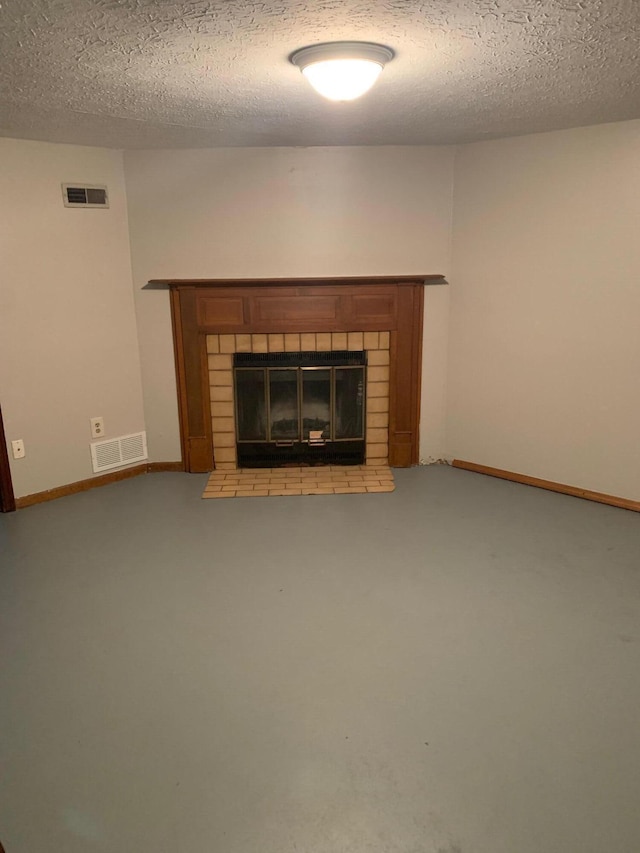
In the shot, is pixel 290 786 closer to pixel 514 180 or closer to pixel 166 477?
pixel 166 477

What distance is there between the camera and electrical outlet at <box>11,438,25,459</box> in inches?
140

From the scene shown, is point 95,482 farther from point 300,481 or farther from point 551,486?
point 551,486

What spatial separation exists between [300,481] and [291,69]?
245 centimetres

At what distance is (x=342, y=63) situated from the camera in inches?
82.4

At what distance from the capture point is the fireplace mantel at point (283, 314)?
3959 millimetres

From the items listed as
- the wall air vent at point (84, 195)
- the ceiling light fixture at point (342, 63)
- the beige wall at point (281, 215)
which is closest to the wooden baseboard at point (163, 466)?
the beige wall at point (281, 215)

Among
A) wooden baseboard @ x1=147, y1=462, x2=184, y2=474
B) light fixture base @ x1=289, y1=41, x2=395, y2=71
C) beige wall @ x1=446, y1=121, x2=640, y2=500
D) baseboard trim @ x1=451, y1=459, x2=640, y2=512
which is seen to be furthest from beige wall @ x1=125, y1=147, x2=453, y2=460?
light fixture base @ x1=289, y1=41, x2=395, y2=71

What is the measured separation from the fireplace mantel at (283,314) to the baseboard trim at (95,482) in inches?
11.4

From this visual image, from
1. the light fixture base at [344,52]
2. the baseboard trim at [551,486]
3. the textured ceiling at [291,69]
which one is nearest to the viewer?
the textured ceiling at [291,69]

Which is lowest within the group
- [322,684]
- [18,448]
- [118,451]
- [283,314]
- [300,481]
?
[322,684]

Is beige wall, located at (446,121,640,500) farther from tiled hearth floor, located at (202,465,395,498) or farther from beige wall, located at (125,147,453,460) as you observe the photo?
tiled hearth floor, located at (202,465,395,498)

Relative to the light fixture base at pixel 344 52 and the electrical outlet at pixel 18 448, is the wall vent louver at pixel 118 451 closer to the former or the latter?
the electrical outlet at pixel 18 448

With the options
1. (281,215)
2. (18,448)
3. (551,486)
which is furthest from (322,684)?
(281,215)

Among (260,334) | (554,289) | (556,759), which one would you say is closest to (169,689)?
(556,759)
